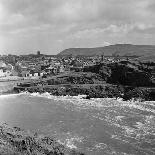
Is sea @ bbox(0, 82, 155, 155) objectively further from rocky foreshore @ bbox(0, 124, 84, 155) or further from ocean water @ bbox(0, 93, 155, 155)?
rocky foreshore @ bbox(0, 124, 84, 155)

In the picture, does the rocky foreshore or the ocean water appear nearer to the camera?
the rocky foreshore

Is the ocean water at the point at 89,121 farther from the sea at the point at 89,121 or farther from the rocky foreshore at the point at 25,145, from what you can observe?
the rocky foreshore at the point at 25,145

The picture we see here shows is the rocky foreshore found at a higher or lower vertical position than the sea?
higher

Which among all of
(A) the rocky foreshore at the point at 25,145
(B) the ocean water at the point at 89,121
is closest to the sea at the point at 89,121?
(B) the ocean water at the point at 89,121

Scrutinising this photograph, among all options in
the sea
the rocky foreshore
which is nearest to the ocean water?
the sea

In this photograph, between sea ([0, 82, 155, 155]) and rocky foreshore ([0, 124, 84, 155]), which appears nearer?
rocky foreshore ([0, 124, 84, 155])

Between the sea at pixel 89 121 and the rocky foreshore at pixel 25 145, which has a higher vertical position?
the rocky foreshore at pixel 25 145
